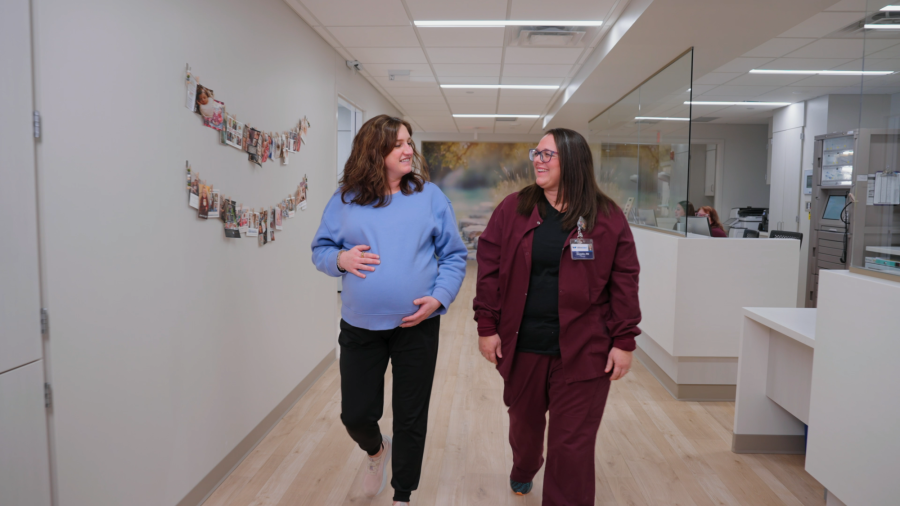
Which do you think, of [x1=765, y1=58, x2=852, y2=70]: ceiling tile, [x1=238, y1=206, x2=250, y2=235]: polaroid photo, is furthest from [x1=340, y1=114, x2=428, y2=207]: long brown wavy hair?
[x1=765, y1=58, x2=852, y2=70]: ceiling tile

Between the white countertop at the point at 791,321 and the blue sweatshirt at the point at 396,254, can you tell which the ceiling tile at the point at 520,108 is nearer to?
the white countertop at the point at 791,321

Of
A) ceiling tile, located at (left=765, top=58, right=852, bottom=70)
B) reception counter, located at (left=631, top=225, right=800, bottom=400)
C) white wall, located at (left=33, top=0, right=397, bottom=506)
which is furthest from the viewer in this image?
ceiling tile, located at (left=765, top=58, right=852, bottom=70)

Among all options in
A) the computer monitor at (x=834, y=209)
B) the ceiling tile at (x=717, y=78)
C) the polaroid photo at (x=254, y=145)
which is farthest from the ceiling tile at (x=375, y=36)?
the computer monitor at (x=834, y=209)

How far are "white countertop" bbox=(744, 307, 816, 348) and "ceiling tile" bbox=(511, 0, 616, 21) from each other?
2142mm

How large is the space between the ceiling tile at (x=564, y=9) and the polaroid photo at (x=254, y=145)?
6.08 feet

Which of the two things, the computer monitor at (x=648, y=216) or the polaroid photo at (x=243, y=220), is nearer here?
the polaroid photo at (x=243, y=220)

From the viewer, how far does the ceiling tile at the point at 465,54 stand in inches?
187

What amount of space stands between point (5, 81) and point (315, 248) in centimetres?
111

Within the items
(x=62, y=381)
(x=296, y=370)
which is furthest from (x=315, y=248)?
(x=296, y=370)

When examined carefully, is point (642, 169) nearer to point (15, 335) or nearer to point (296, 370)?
point (296, 370)

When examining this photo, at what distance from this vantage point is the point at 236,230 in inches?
111

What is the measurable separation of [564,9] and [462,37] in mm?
934

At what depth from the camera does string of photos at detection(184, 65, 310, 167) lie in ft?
7.80

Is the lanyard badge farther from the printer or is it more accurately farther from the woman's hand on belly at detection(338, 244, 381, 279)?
the printer
